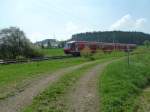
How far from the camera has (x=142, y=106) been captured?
661 inches

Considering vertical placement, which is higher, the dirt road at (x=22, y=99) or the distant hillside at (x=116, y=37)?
the distant hillside at (x=116, y=37)

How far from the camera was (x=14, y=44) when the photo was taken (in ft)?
223

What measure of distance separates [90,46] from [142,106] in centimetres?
5081

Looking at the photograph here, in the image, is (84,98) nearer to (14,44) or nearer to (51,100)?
(51,100)

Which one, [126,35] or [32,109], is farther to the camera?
[126,35]

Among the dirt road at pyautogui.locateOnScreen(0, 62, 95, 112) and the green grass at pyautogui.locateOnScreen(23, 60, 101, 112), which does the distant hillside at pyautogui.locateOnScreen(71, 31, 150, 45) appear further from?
the green grass at pyautogui.locateOnScreen(23, 60, 101, 112)

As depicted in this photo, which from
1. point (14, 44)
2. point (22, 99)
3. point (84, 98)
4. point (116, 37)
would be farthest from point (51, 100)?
point (116, 37)

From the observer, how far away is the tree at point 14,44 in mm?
66250

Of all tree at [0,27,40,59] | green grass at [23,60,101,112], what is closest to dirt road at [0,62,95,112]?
green grass at [23,60,101,112]

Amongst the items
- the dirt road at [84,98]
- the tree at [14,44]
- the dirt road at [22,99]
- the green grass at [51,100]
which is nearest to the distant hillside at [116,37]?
the tree at [14,44]

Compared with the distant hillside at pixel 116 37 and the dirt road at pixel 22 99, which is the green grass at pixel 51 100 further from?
the distant hillside at pixel 116 37

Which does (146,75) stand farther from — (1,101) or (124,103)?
(1,101)

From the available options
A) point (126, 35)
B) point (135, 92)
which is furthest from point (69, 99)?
point (126, 35)

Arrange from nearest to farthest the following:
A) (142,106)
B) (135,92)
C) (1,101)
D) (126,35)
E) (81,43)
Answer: (1,101), (142,106), (135,92), (81,43), (126,35)
